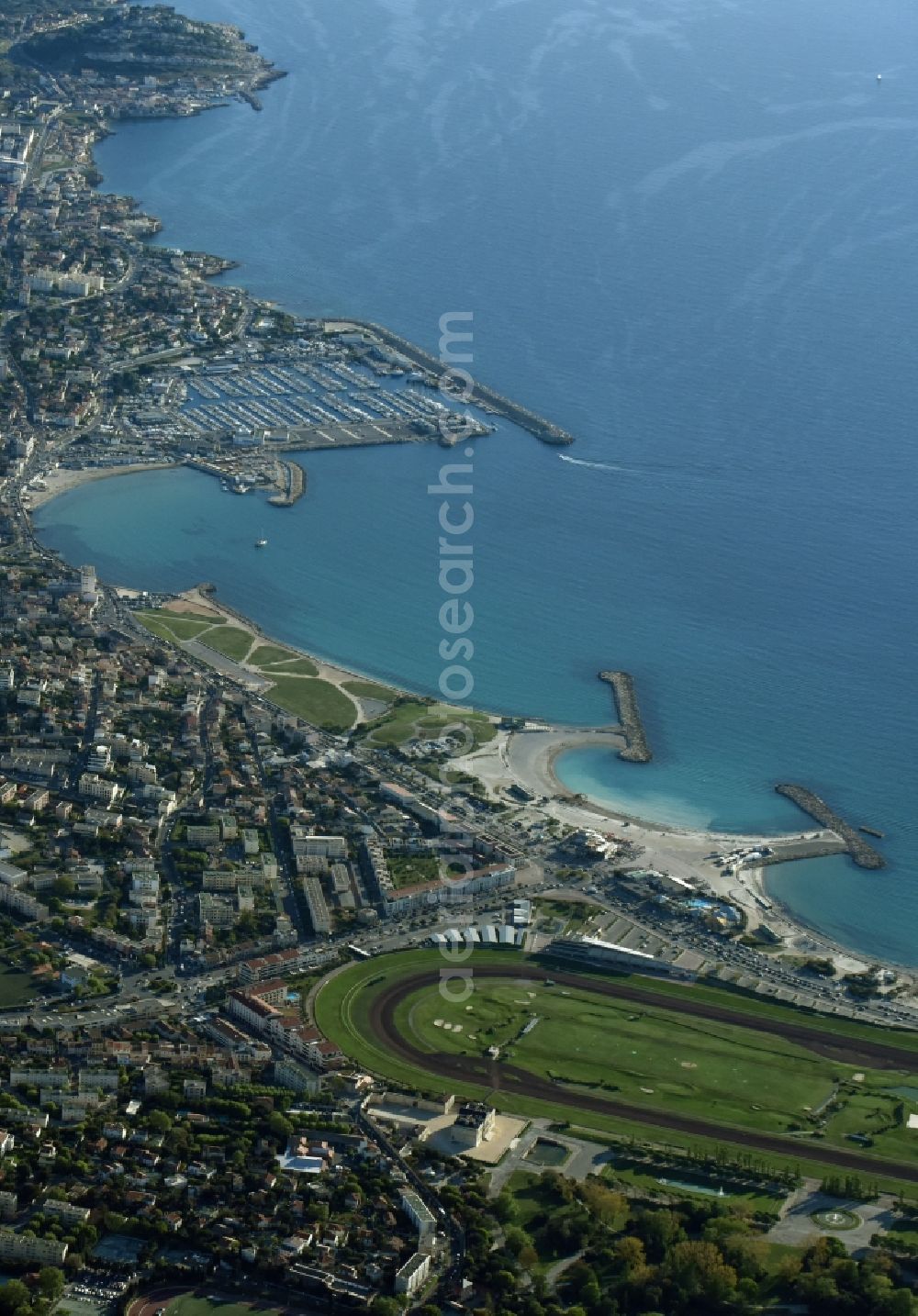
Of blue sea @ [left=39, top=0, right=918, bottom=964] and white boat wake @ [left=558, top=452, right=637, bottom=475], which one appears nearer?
blue sea @ [left=39, top=0, right=918, bottom=964]

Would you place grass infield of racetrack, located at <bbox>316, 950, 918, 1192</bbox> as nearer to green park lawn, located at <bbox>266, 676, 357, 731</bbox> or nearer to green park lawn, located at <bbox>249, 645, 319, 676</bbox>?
green park lawn, located at <bbox>266, 676, 357, 731</bbox>

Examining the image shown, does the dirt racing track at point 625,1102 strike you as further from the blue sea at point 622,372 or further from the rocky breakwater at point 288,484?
the rocky breakwater at point 288,484

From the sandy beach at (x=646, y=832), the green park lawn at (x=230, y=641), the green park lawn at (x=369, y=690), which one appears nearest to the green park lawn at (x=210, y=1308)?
the sandy beach at (x=646, y=832)

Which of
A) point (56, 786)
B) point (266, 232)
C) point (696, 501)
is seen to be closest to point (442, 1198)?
point (56, 786)

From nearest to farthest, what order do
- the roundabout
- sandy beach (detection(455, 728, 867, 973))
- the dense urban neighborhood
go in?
1. the dense urban neighborhood
2. the roundabout
3. sandy beach (detection(455, 728, 867, 973))

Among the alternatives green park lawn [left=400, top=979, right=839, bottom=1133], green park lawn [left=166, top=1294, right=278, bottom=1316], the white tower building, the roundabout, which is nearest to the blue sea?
the white tower building

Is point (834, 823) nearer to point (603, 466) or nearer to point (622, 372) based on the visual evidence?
point (603, 466)
